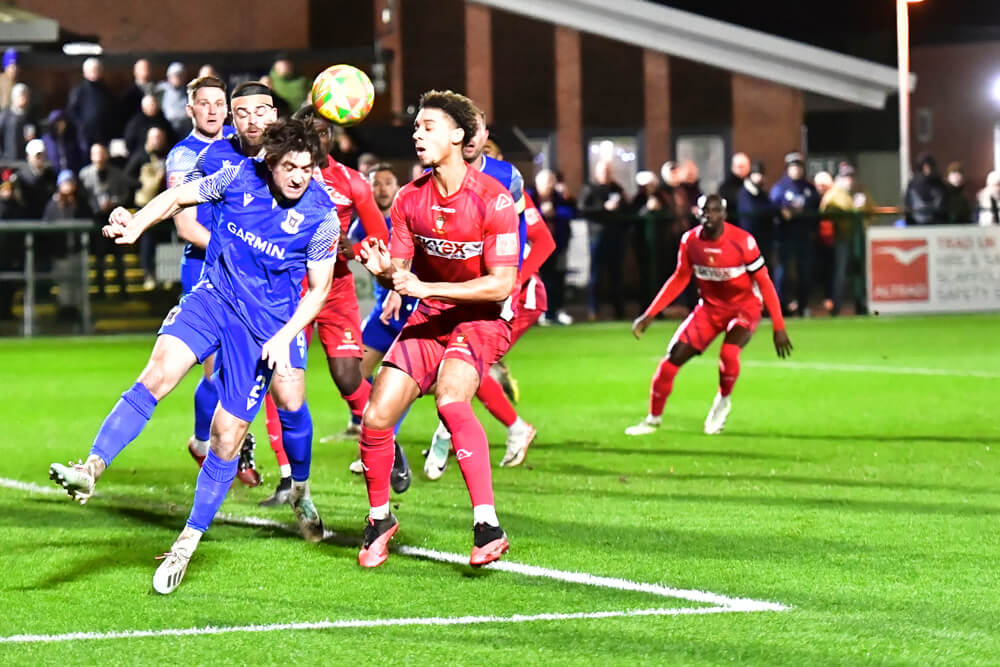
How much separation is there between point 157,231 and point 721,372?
1262cm

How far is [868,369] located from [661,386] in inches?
218

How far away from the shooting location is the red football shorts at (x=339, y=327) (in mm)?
10188

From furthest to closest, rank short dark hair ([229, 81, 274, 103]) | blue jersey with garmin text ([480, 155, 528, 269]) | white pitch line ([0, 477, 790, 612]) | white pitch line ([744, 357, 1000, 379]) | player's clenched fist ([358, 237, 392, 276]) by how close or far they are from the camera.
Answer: white pitch line ([744, 357, 1000, 379]), blue jersey with garmin text ([480, 155, 528, 269]), short dark hair ([229, 81, 274, 103]), player's clenched fist ([358, 237, 392, 276]), white pitch line ([0, 477, 790, 612])

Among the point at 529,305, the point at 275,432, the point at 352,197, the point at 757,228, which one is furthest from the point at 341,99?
the point at 757,228

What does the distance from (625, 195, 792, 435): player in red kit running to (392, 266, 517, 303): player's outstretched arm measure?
5.29 meters

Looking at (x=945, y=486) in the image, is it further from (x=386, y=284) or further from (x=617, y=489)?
(x=386, y=284)

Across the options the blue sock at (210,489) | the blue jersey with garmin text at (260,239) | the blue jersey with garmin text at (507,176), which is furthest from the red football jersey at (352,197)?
the blue sock at (210,489)

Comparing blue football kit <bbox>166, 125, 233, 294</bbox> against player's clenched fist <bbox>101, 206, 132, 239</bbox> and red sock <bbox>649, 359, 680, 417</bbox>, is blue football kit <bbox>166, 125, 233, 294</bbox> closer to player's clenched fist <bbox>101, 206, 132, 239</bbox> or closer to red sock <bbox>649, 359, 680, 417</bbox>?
player's clenched fist <bbox>101, 206, 132, 239</bbox>

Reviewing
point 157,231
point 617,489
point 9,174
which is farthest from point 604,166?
point 617,489

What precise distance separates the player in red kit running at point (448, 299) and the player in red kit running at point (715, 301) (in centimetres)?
509

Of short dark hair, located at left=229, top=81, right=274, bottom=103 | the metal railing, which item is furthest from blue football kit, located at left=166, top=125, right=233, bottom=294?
the metal railing

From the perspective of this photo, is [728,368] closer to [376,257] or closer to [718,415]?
[718,415]

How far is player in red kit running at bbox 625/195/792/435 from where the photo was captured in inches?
514

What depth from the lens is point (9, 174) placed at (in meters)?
24.1
